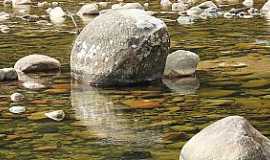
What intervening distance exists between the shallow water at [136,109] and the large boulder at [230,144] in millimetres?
394

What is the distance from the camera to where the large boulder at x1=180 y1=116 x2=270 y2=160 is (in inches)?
190

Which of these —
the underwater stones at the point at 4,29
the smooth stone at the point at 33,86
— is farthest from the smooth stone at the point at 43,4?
the smooth stone at the point at 33,86

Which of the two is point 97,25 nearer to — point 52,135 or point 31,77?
point 31,77

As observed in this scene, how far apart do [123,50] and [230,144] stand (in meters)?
3.46

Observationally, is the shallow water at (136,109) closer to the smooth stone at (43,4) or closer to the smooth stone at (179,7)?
the smooth stone at (179,7)

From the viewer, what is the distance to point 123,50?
8148 millimetres

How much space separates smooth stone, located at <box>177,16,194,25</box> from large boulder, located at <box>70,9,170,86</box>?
6.56 meters

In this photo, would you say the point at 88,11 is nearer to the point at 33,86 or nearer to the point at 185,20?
the point at 185,20

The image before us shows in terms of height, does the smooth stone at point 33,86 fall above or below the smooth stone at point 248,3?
above

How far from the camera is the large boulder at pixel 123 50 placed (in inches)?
322

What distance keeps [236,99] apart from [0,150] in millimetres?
2679

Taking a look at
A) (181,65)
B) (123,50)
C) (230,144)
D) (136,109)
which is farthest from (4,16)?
(230,144)

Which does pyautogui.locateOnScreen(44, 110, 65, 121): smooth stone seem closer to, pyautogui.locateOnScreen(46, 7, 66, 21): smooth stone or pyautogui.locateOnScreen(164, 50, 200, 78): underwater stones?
pyautogui.locateOnScreen(164, 50, 200, 78): underwater stones

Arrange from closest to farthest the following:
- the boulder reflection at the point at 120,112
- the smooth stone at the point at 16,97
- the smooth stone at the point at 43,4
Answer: the boulder reflection at the point at 120,112
the smooth stone at the point at 16,97
the smooth stone at the point at 43,4
